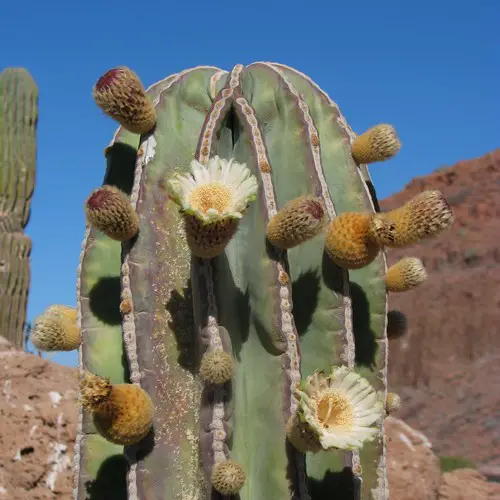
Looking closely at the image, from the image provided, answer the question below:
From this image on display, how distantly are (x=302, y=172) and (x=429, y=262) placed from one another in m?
24.3

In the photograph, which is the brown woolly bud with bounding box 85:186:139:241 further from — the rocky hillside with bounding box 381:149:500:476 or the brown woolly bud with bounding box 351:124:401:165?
the rocky hillside with bounding box 381:149:500:476

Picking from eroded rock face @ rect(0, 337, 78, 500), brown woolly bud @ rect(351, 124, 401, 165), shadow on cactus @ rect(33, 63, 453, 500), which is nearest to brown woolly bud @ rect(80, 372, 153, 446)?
shadow on cactus @ rect(33, 63, 453, 500)

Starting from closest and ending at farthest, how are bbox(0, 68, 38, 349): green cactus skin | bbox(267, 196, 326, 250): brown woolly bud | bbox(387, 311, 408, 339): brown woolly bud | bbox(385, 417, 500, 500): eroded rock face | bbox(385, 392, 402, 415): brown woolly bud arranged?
bbox(267, 196, 326, 250): brown woolly bud → bbox(385, 392, 402, 415): brown woolly bud → bbox(387, 311, 408, 339): brown woolly bud → bbox(385, 417, 500, 500): eroded rock face → bbox(0, 68, 38, 349): green cactus skin

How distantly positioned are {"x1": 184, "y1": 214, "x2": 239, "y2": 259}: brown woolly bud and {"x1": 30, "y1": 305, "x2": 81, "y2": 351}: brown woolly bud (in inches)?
24.7

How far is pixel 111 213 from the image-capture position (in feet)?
7.36

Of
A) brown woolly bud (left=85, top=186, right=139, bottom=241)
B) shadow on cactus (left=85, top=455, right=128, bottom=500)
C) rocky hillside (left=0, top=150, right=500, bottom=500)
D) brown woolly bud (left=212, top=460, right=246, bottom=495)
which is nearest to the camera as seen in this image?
brown woolly bud (left=212, top=460, right=246, bottom=495)

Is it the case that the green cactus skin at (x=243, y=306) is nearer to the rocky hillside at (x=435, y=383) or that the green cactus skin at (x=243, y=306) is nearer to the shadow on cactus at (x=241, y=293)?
the shadow on cactus at (x=241, y=293)

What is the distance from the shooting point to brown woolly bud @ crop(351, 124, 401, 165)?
2.68 meters

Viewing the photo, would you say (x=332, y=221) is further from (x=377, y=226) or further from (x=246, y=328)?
(x=246, y=328)

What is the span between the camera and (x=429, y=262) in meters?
26.2

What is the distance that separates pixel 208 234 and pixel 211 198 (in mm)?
A: 90

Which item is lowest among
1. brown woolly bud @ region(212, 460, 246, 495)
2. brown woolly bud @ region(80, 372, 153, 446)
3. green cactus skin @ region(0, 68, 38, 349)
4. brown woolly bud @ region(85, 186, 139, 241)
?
brown woolly bud @ region(212, 460, 246, 495)

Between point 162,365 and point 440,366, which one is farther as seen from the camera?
point 440,366

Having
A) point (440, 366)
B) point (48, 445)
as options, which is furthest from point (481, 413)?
point (48, 445)
